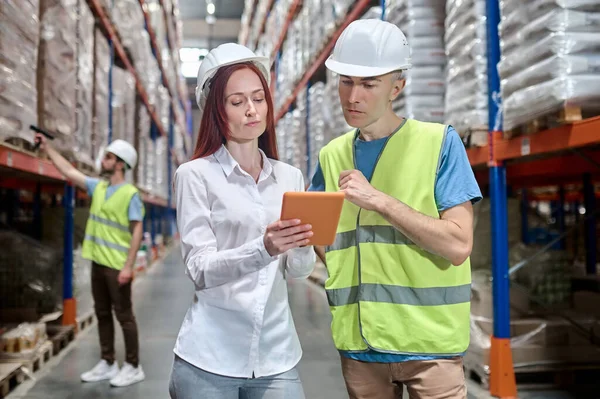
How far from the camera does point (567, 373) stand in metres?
3.91

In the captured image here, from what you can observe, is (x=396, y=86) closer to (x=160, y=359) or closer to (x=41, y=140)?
(x=41, y=140)

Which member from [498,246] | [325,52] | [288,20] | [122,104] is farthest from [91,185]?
[288,20]

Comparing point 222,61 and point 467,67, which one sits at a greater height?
point 467,67

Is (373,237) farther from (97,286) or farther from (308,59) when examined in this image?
(308,59)

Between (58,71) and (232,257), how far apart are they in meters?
Result: 4.03

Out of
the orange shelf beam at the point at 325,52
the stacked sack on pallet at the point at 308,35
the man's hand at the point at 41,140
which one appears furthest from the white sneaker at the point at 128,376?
the stacked sack on pallet at the point at 308,35

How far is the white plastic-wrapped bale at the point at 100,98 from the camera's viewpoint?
6371 millimetres

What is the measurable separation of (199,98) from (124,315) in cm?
292

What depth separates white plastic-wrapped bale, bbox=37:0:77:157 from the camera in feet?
14.8

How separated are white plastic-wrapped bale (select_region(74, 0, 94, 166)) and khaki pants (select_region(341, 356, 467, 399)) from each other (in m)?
4.23

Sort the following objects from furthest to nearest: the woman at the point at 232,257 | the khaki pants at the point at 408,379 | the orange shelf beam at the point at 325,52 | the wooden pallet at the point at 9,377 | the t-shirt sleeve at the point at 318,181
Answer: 1. the orange shelf beam at the point at 325,52
2. the wooden pallet at the point at 9,377
3. the t-shirt sleeve at the point at 318,181
4. the khaki pants at the point at 408,379
5. the woman at the point at 232,257

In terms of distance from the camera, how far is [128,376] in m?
4.11

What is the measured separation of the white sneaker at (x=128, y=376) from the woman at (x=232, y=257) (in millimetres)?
2810

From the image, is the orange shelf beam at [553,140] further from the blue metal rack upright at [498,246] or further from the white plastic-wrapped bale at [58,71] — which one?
the white plastic-wrapped bale at [58,71]
